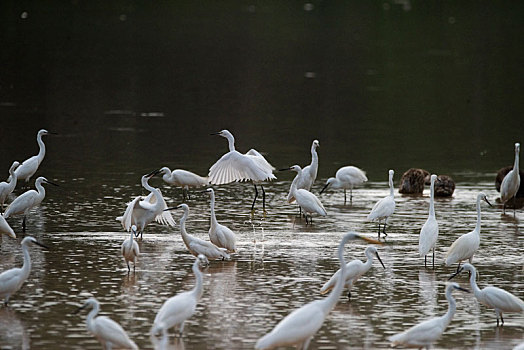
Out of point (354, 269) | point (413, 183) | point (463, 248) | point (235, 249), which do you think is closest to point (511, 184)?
point (413, 183)

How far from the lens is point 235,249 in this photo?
1393 cm

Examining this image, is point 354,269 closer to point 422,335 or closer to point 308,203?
point 422,335

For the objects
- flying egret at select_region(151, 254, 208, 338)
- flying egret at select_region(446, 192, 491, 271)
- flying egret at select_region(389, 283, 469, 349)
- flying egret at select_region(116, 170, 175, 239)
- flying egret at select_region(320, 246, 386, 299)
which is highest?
flying egret at select_region(116, 170, 175, 239)

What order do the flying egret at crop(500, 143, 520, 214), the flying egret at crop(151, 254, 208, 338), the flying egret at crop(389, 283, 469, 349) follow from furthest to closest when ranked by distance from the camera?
the flying egret at crop(500, 143, 520, 214) < the flying egret at crop(151, 254, 208, 338) < the flying egret at crop(389, 283, 469, 349)

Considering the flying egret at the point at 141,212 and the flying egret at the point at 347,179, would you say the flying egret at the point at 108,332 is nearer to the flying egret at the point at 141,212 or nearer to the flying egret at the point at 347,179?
the flying egret at the point at 141,212

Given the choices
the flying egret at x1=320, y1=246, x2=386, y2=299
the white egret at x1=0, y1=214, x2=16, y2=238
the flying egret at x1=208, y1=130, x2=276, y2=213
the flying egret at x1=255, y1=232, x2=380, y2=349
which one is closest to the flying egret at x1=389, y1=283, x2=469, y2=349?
the flying egret at x1=255, y1=232, x2=380, y2=349

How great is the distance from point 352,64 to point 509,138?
56.3 feet

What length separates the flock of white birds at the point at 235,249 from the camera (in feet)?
29.8

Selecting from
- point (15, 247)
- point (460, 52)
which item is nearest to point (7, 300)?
point (15, 247)

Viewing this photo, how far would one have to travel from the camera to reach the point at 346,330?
1059cm

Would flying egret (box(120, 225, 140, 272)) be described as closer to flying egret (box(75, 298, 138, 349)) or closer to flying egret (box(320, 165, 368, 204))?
flying egret (box(75, 298, 138, 349))

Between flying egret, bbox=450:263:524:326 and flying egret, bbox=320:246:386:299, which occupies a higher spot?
flying egret, bbox=320:246:386:299

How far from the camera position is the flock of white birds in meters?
9.08

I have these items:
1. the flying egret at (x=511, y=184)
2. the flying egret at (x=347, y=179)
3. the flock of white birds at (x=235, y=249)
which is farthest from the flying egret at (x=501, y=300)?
the flying egret at (x=347, y=179)
